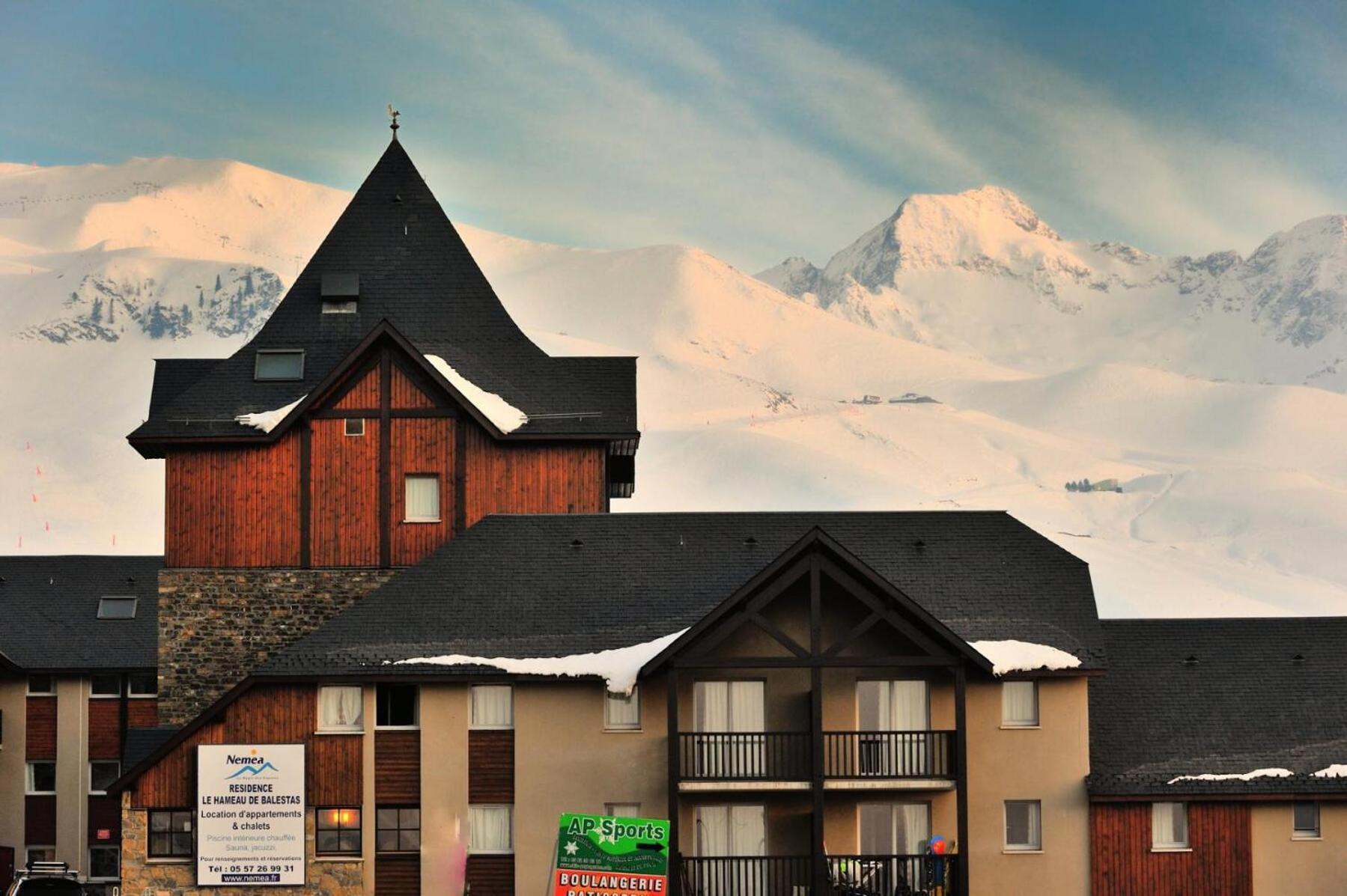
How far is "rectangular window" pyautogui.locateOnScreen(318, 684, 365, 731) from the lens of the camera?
163 feet

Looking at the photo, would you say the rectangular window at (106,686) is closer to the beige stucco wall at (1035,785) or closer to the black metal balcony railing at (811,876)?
the black metal balcony railing at (811,876)

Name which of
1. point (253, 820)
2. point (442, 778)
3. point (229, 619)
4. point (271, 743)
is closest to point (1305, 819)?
point (442, 778)

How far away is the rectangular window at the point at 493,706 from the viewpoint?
49.8 meters

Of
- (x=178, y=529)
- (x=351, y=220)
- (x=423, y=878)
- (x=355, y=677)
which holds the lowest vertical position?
(x=423, y=878)

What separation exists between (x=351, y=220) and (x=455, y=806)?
1862 centimetres

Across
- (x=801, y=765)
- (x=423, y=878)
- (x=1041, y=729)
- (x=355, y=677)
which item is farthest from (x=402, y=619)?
(x=1041, y=729)

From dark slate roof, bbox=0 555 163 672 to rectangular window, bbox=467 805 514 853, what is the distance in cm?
2921

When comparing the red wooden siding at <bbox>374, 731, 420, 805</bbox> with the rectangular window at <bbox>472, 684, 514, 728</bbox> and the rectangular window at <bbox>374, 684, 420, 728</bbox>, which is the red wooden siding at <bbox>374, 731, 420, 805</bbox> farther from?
the rectangular window at <bbox>472, 684, 514, 728</bbox>

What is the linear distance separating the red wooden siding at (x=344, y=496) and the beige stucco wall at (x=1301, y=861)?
20.7 meters

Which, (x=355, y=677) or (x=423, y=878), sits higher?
(x=355, y=677)

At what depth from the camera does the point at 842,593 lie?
48531mm

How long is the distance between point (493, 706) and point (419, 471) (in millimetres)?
8787

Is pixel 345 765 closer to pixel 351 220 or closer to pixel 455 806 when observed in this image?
pixel 455 806

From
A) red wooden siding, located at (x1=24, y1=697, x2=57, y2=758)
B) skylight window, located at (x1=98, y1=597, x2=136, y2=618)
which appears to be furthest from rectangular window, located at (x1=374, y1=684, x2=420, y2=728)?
skylight window, located at (x1=98, y1=597, x2=136, y2=618)
